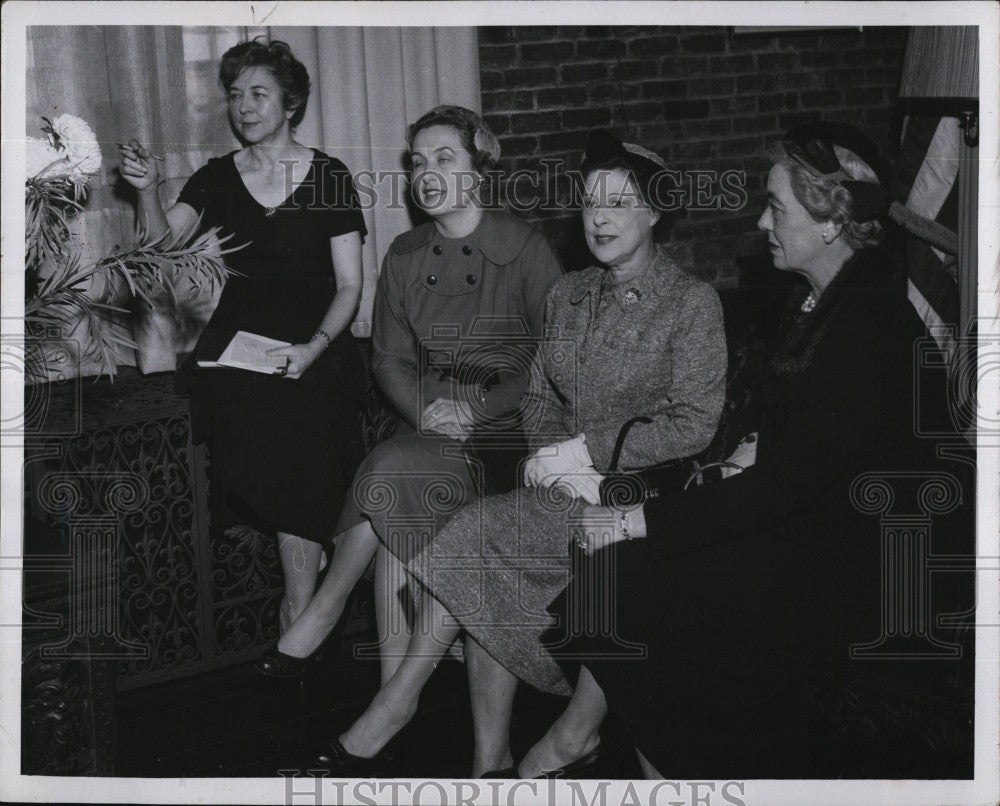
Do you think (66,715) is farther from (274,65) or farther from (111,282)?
(274,65)

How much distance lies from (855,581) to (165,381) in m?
1.93

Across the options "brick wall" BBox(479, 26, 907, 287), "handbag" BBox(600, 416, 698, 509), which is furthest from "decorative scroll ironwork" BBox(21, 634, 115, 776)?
"brick wall" BBox(479, 26, 907, 287)

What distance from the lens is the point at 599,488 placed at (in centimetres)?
288

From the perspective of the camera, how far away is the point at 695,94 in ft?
11.5

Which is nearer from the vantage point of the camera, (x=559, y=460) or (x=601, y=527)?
(x=601, y=527)

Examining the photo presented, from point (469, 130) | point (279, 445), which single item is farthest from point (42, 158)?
point (469, 130)

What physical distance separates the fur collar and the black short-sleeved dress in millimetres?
1242

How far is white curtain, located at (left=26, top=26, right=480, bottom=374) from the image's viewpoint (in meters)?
3.01

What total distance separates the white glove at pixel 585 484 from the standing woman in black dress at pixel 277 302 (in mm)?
668

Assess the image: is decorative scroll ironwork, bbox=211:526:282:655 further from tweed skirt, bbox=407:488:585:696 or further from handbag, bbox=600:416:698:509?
handbag, bbox=600:416:698:509

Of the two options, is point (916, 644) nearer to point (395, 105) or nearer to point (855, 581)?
point (855, 581)

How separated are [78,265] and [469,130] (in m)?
1.11

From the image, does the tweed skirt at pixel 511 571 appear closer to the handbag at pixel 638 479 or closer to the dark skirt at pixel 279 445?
the handbag at pixel 638 479

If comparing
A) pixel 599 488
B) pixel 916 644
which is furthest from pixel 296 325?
pixel 916 644
